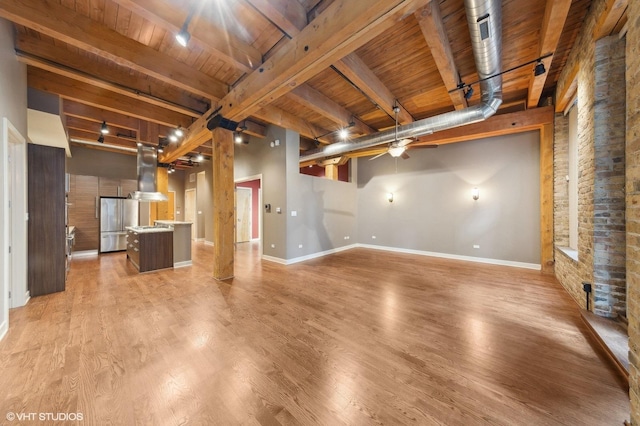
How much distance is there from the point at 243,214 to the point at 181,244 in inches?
140

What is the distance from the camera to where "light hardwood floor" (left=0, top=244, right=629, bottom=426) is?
4.80 feet

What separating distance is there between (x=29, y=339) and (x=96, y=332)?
54 centimetres

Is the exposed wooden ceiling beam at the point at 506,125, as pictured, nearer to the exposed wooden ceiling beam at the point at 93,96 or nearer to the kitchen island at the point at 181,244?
the exposed wooden ceiling beam at the point at 93,96

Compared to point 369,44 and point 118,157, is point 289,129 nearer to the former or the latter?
point 369,44

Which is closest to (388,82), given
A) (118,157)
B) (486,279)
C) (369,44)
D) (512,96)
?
(369,44)

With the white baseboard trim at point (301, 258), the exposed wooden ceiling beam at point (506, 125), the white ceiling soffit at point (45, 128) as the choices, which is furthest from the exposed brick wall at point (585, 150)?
the white ceiling soffit at point (45, 128)

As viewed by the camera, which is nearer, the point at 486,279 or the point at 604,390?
the point at 604,390

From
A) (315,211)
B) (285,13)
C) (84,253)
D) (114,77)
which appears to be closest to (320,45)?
(285,13)

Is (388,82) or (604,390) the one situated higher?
Result: (388,82)

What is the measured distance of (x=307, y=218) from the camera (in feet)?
19.6

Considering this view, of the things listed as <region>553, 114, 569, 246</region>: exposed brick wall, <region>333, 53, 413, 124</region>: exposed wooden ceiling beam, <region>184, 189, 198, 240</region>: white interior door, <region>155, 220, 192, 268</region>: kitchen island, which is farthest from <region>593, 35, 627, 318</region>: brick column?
<region>184, 189, 198, 240</region>: white interior door

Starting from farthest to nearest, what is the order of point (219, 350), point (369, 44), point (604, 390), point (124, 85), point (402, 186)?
point (402, 186) < point (124, 85) < point (369, 44) < point (219, 350) < point (604, 390)

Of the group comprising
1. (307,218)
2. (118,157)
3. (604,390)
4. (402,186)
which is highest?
(118,157)

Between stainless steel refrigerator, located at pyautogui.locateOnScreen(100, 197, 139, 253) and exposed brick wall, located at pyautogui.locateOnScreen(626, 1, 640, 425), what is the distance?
31.0ft
